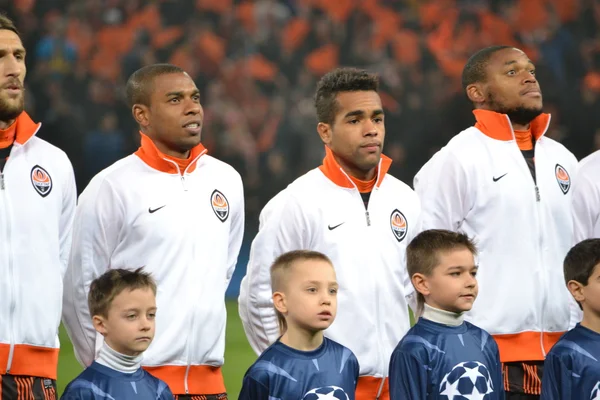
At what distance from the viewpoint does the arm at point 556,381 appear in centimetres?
403

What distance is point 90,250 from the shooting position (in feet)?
13.6

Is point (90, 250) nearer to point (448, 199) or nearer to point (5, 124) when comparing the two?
point (5, 124)

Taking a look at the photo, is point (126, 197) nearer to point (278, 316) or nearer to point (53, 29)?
point (278, 316)

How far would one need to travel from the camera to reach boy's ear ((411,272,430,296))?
412 cm

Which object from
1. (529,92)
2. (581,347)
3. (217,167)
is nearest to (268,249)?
(217,167)

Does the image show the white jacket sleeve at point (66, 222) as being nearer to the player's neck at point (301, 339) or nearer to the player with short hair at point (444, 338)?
the player's neck at point (301, 339)

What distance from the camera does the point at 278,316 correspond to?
3.95 m

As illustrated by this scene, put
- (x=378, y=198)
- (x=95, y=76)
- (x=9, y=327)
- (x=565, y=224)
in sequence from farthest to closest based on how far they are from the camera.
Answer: (x=95, y=76) < (x=565, y=224) < (x=378, y=198) < (x=9, y=327)

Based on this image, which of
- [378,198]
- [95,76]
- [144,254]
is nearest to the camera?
[144,254]

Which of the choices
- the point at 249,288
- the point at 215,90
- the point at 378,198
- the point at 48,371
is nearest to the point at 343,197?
the point at 378,198

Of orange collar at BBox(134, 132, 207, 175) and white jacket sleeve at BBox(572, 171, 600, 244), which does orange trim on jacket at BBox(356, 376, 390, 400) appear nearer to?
orange collar at BBox(134, 132, 207, 175)

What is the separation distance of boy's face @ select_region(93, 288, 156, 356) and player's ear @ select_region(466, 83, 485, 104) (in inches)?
76.6

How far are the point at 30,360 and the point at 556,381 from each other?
6.32 ft

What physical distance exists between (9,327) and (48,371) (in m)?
0.24
